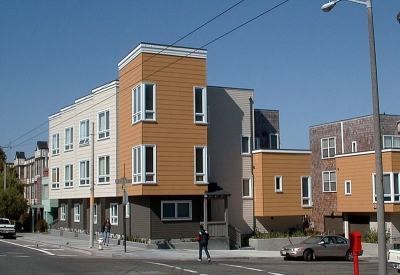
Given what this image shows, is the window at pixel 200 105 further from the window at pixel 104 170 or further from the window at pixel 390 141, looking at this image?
the window at pixel 390 141

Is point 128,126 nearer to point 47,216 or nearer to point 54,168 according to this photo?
point 54,168

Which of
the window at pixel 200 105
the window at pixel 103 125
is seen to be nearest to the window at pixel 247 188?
the window at pixel 200 105

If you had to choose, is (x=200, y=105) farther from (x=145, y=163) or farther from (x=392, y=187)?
(x=392, y=187)

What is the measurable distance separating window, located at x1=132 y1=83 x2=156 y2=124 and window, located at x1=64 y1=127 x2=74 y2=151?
14.2 m

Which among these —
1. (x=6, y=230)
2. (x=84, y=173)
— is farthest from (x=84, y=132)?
(x=6, y=230)

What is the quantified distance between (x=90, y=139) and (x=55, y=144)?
30.3 feet

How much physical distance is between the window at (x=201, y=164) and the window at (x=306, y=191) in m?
7.61

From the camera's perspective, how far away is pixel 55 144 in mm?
49094

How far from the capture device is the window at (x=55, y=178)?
158ft

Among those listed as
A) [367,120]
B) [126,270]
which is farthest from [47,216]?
[126,270]

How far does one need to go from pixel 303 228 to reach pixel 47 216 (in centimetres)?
3044

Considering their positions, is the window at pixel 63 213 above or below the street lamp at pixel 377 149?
below

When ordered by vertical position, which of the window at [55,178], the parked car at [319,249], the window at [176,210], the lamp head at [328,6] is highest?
the lamp head at [328,6]

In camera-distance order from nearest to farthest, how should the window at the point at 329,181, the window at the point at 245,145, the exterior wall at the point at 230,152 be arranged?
the exterior wall at the point at 230,152 → the window at the point at 245,145 → the window at the point at 329,181
